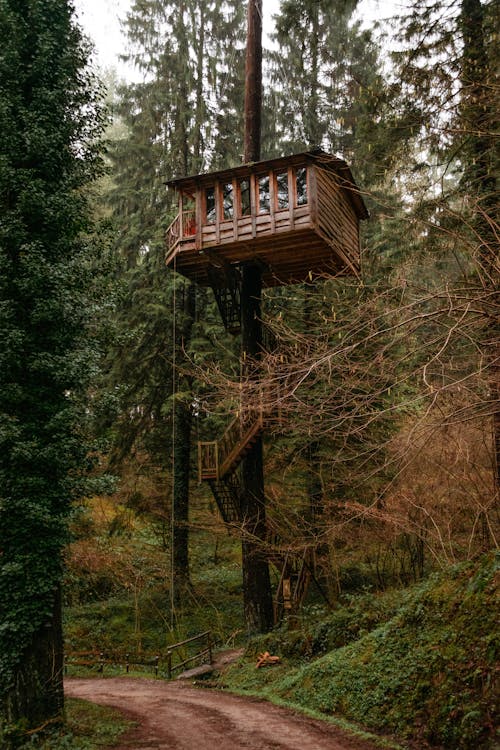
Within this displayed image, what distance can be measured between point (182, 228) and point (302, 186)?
3.26m

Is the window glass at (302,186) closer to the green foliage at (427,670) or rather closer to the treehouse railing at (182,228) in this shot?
the treehouse railing at (182,228)

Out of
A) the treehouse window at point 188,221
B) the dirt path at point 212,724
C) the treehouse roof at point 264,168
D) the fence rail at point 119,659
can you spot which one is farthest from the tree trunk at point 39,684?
the treehouse roof at point 264,168

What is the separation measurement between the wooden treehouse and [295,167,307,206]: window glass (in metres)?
0.02

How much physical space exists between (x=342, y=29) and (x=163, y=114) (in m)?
6.51

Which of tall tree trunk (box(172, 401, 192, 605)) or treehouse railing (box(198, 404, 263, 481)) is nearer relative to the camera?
treehouse railing (box(198, 404, 263, 481))

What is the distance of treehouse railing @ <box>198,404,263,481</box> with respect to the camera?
13688mm

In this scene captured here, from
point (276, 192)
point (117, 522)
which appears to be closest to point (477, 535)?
point (276, 192)

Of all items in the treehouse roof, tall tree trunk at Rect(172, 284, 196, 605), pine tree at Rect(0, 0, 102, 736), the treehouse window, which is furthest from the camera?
tall tree trunk at Rect(172, 284, 196, 605)

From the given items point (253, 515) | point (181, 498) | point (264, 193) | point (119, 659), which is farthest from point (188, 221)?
point (119, 659)

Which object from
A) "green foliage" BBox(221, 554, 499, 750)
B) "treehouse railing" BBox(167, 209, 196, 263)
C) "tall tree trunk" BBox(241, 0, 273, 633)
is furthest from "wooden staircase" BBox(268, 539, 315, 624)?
"treehouse railing" BBox(167, 209, 196, 263)

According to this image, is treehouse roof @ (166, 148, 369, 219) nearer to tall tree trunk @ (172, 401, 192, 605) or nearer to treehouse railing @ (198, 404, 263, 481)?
treehouse railing @ (198, 404, 263, 481)

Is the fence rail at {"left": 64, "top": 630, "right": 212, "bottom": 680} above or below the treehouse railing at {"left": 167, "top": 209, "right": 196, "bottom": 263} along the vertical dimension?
below

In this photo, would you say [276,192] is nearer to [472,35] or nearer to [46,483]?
[472,35]

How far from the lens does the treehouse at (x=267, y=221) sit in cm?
1232
